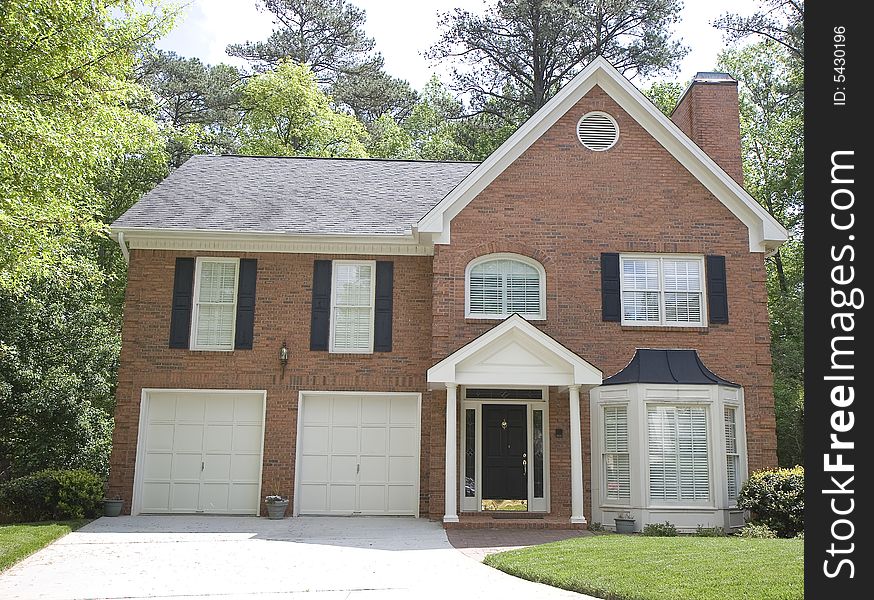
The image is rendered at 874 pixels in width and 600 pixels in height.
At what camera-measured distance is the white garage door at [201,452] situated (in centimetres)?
1600

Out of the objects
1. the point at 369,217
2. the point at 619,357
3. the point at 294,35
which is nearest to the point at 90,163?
the point at 369,217

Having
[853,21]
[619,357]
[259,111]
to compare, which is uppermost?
[259,111]

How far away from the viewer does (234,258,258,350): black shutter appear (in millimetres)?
16297

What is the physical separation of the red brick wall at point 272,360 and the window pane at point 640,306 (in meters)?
3.78

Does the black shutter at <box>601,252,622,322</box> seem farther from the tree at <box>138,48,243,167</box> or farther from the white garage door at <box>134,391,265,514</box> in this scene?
the tree at <box>138,48,243,167</box>

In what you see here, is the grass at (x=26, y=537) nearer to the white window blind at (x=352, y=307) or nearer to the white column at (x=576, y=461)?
the white window blind at (x=352, y=307)

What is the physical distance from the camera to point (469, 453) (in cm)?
1570

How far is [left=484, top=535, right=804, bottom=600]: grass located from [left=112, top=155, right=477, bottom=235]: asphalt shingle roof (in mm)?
7593

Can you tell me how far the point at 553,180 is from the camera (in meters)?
16.1

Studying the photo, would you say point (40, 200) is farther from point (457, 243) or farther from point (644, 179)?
point (644, 179)

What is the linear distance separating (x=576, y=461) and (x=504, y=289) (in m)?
3.47

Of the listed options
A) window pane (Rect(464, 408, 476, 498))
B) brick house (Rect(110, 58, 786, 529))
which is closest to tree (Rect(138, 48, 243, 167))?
brick house (Rect(110, 58, 786, 529))

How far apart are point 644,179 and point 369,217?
5.47 metres

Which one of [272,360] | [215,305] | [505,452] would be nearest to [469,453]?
[505,452]
